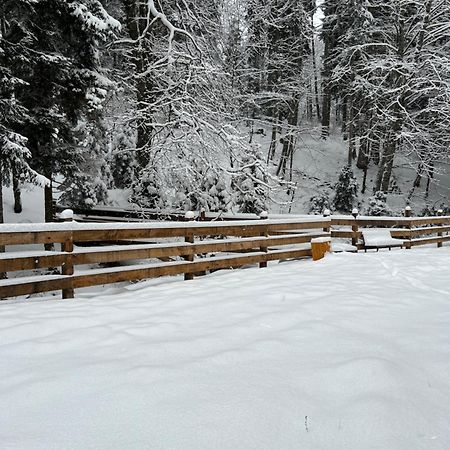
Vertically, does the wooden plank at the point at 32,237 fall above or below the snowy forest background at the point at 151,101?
below

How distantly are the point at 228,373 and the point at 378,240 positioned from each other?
10.0 meters

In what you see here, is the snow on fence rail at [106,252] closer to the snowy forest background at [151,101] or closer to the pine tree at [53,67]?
the snowy forest background at [151,101]

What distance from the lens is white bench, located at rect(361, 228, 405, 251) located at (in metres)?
11.5

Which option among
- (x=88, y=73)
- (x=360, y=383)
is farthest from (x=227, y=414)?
(x=88, y=73)

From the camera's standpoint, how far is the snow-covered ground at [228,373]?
6.58ft

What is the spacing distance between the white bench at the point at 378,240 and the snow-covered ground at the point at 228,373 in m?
6.91

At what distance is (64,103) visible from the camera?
32.3 feet

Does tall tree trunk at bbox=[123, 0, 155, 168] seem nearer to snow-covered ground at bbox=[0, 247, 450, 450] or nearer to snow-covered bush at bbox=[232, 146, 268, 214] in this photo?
snow-covered bush at bbox=[232, 146, 268, 214]

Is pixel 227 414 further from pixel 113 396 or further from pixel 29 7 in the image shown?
pixel 29 7

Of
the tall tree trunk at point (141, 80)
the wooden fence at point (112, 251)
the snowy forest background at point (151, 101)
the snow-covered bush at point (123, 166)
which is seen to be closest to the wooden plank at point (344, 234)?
the snowy forest background at point (151, 101)

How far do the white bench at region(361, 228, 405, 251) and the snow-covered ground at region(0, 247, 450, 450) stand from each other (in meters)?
6.91

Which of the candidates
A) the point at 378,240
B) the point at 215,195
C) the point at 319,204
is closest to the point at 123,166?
the point at 215,195

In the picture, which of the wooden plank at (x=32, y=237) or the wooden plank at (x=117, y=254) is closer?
the wooden plank at (x=32, y=237)

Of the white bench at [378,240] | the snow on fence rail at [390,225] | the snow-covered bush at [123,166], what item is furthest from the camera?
the snow-covered bush at [123,166]
